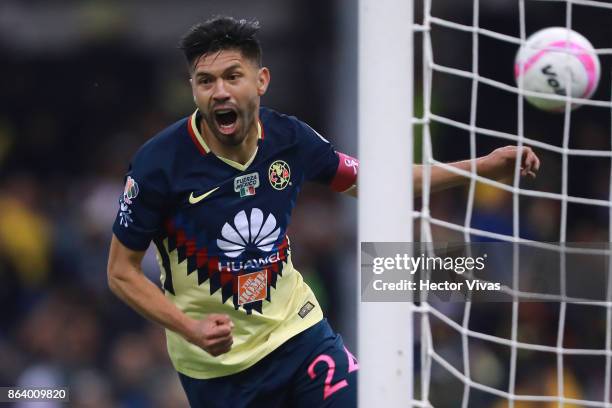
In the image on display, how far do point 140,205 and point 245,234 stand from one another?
438 mm

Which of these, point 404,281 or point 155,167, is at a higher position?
point 155,167

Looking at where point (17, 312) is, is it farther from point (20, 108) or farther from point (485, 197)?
point (485, 197)

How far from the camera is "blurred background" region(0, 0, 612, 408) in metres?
8.80

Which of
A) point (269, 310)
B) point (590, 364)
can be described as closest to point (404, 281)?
point (269, 310)

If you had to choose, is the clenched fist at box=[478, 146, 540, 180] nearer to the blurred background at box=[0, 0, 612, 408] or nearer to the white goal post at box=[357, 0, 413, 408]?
the white goal post at box=[357, 0, 413, 408]

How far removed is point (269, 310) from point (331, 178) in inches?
26.4

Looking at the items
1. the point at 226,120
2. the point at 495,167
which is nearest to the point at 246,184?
the point at 226,120

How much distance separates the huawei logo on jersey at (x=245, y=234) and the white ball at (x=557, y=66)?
1154 mm

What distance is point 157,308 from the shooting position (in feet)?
13.8

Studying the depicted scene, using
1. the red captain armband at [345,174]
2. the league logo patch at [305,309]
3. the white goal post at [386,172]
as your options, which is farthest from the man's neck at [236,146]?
the white goal post at [386,172]

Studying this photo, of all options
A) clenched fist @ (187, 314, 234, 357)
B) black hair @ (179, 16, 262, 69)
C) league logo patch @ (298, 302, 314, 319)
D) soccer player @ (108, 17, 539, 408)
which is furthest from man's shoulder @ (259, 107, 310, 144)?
clenched fist @ (187, 314, 234, 357)

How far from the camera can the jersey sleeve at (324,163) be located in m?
4.69

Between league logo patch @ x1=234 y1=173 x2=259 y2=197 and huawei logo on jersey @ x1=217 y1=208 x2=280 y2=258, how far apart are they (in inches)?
2.8

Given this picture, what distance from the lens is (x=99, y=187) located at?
9.89 metres
